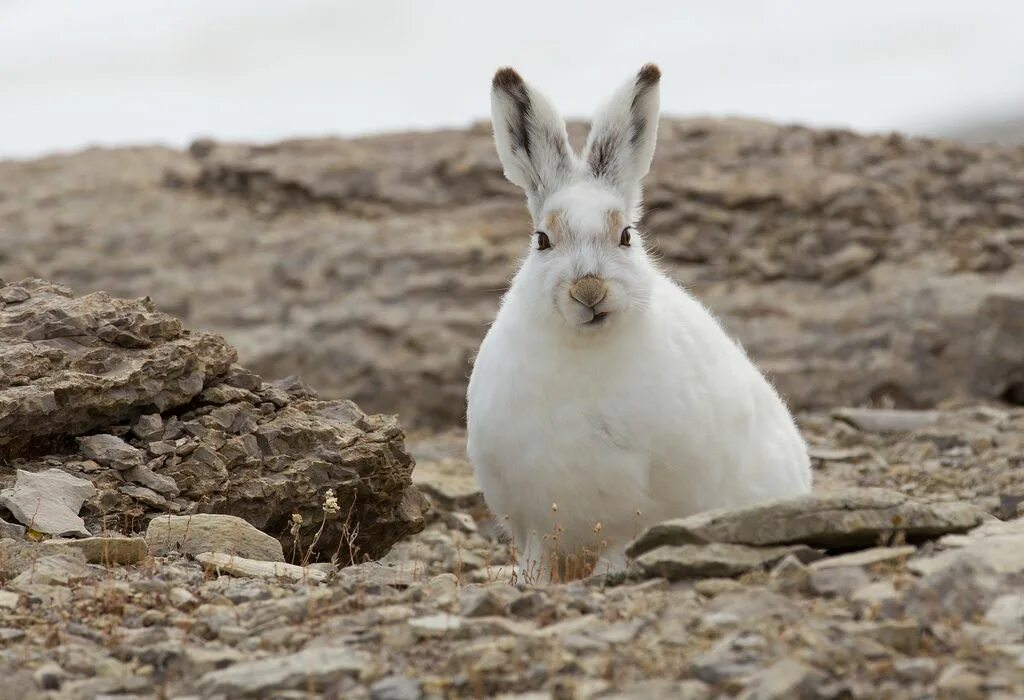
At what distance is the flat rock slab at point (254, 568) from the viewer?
228 inches

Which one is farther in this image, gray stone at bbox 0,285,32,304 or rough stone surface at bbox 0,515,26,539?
gray stone at bbox 0,285,32,304

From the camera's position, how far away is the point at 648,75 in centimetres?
726

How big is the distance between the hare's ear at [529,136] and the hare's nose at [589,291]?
40.2 inches

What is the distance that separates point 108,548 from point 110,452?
1.23 meters

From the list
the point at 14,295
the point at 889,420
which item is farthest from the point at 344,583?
the point at 889,420

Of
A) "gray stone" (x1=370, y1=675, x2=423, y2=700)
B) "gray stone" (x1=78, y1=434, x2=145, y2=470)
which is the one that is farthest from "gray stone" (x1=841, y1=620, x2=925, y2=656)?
"gray stone" (x1=78, y1=434, x2=145, y2=470)

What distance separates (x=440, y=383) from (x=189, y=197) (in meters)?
5.44

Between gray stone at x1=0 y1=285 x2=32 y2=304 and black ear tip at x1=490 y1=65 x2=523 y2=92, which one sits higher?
black ear tip at x1=490 y1=65 x2=523 y2=92

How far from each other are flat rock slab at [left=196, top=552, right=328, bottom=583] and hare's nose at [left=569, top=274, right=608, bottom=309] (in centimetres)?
182

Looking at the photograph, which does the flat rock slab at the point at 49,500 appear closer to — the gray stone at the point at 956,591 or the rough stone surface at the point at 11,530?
the rough stone surface at the point at 11,530

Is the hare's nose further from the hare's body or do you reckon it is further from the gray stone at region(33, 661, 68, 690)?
the gray stone at region(33, 661, 68, 690)

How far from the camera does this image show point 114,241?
17812 mm

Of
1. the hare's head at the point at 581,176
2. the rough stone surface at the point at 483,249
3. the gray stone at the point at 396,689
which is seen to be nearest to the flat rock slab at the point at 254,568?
the gray stone at the point at 396,689

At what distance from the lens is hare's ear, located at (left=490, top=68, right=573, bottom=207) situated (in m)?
7.17
